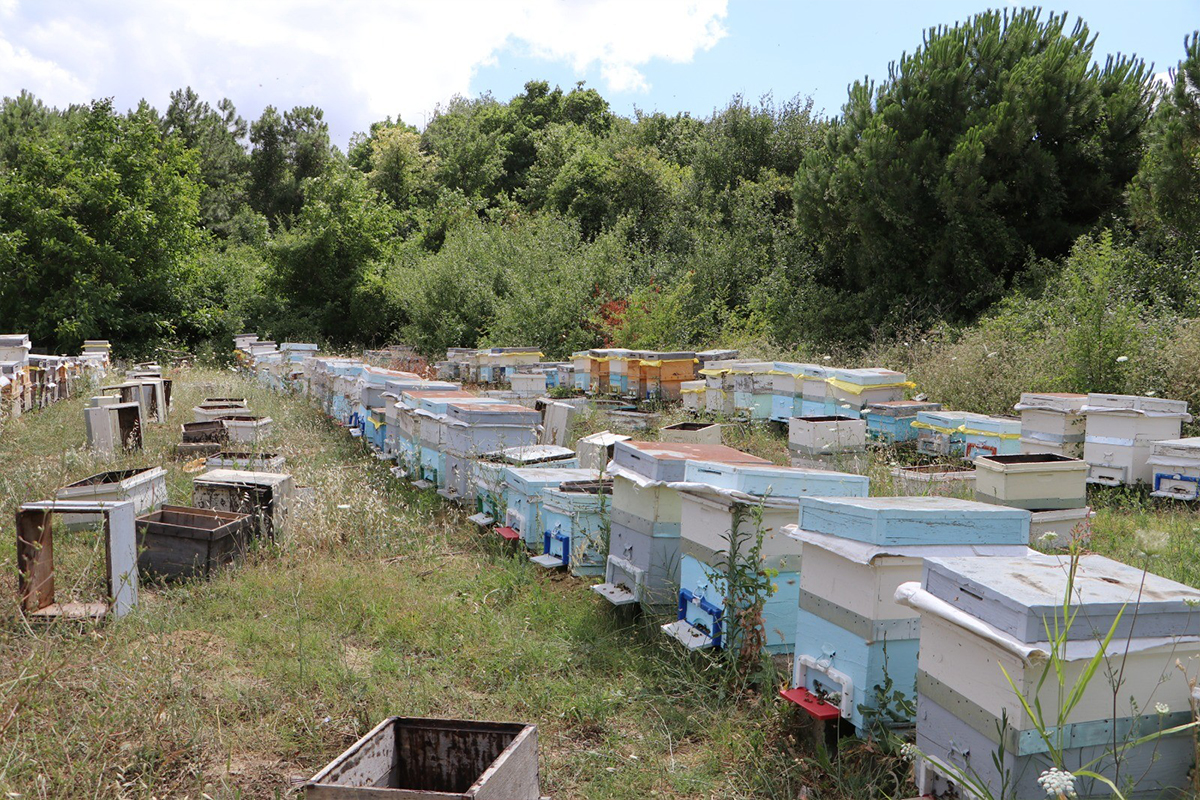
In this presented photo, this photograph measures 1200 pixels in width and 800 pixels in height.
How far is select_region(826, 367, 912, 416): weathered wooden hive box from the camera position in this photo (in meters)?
8.88

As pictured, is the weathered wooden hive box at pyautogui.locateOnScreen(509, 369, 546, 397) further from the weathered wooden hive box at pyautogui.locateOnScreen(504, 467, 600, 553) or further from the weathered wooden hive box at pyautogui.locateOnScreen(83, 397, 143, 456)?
the weathered wooden hive box at pyautogui.locateOnScreen(504, 467, 600, 553)

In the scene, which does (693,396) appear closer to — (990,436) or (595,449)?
(990,436)

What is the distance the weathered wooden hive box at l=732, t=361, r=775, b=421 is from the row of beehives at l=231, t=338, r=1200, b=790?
194 inches

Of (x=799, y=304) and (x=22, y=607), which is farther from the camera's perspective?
(x=799, y=304)

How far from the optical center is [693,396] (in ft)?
36.8

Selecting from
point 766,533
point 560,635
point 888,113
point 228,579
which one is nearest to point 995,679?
point 766,533

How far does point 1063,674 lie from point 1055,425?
597 centimetres

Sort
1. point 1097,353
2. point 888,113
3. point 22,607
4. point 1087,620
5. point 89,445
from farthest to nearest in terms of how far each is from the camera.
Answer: point 888,113 < point 1097,353 < point 89,445 < point 22,607 < point 1087,620

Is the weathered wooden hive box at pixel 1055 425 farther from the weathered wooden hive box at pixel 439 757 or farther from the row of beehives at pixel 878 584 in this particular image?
the weathered wooden hive box at pixel 439 757

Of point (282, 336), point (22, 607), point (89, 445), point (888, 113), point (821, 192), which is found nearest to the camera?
point (22, 607)

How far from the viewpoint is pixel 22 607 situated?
428 cm

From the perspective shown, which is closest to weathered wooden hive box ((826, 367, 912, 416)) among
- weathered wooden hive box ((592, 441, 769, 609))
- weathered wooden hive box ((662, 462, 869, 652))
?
weathered wooden hive box ((592, 441, 769, 609))

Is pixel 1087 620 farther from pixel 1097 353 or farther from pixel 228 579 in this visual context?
pixel 1097 353

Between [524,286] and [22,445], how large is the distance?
36.7ft
